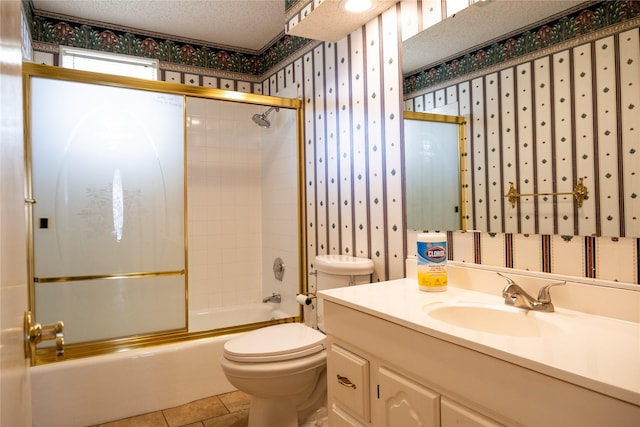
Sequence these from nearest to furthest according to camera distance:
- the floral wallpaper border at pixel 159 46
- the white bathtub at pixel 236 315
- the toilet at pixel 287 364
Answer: the toilet at pixel 287 364 < the floral wallpaper border at pixel 159 46 < the white bathtub at pixel 236 315

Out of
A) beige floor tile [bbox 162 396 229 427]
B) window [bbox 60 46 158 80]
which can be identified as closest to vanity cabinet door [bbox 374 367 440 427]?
beige floor tile [bbox 162 396 229 427]

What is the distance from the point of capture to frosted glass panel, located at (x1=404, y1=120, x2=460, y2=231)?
1.59m

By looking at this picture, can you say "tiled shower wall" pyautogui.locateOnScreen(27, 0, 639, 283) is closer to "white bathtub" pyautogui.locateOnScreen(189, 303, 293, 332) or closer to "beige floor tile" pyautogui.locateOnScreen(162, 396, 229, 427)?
"white bathtub" pyautogui.locateOnScreen(189, 303, 293, 332)

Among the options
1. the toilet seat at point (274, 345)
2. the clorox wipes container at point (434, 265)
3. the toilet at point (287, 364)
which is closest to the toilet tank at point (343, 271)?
the toilet at point (287, 364)

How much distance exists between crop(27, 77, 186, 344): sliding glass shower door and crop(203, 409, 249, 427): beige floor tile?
0.58 metres

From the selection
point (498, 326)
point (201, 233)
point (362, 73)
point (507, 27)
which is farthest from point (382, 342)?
point (201, 233)

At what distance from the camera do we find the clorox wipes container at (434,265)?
4.69 ft

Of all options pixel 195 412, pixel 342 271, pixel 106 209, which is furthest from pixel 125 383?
pixel 342 271

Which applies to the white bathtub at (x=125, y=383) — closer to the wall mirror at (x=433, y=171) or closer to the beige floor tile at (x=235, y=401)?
the beige floor tile at (x=235, y=401)

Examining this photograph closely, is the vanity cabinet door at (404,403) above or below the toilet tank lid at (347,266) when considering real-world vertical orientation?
below

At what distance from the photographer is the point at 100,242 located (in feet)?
7.54

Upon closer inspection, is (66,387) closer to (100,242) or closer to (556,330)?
(100,242)

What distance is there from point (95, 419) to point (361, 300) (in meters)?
1.69

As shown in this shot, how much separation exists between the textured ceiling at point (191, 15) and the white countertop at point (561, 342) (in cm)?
217
